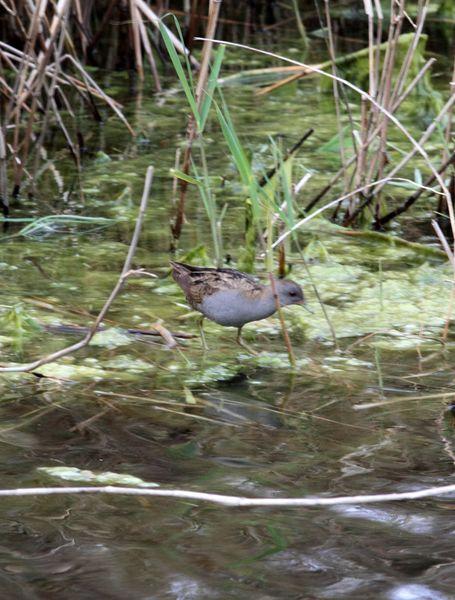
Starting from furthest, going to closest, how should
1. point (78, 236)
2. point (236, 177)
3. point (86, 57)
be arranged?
point (86, 57)
point (236, 177)
point (78, 236)

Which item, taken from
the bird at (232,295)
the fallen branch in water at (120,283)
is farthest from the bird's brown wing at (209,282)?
the fallen branch in water at (120,283)

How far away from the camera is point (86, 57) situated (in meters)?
7.41

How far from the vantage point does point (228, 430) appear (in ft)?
10.5

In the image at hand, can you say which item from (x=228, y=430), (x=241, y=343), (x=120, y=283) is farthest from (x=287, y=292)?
(x=120, y=283)

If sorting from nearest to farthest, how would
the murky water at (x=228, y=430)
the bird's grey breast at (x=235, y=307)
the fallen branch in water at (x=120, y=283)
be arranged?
1. the murky water at (x=228, y=430)
2. the fallen branch in water at (x=120, y=283)
3. the bird's grey breast at (x=235, y=307)

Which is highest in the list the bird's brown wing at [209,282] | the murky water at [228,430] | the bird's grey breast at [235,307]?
the bird's brown wing at [209,282]

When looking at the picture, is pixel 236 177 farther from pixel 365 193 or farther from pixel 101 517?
pixel 101 517

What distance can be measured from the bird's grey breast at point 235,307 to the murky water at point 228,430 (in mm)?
150

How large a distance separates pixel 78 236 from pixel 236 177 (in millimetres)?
1164

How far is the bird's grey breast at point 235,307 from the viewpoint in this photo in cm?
369

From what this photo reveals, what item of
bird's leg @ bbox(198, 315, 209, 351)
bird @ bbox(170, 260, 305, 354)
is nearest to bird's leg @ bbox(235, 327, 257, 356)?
bird @ bbox(170, 260, 305, 354)

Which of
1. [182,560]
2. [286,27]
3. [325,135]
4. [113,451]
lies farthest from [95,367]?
[286,27]

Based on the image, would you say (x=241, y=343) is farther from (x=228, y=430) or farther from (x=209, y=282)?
(x=228, y=430)

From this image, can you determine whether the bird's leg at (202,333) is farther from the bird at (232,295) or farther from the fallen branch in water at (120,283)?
the fallen branch in water at (120,283)
